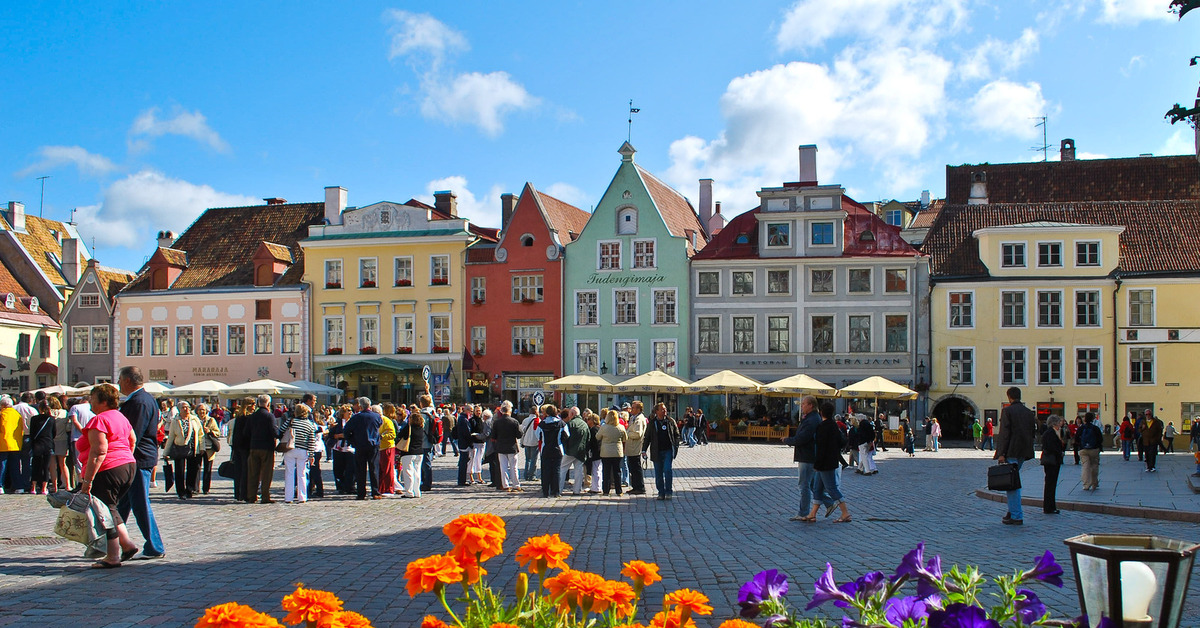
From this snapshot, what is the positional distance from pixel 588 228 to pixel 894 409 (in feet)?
48.3

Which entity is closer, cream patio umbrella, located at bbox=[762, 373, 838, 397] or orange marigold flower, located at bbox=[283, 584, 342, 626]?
orange marigold flower, located at bbox=[283, 584, 342, 626]

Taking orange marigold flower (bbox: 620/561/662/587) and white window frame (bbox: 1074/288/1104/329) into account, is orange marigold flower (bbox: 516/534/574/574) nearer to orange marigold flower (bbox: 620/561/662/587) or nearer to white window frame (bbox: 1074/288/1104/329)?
orange marigold flower (bbox: 620/561/662/587)

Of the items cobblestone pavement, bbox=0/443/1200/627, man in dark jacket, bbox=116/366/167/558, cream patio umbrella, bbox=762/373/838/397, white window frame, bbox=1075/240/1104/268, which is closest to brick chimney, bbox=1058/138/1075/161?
white window frame, bbox=1075/240/1104/268

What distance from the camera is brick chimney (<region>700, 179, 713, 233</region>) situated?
54.4 metres

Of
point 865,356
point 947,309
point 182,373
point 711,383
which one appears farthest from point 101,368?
point 947,309

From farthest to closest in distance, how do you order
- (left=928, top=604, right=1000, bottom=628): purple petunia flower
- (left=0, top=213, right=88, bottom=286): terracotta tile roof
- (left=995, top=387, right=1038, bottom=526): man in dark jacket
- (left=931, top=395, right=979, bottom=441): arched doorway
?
(left=0, top=213, right=88, bottom=286): terracotta tile roof
(left=931, top=395, right=979, bottom=441): arched doorway
(left=995, top=387, right=1038, bottom=526): man in dark jacket
(left=928, top=604, right=1000, bottom=628): purple petunia flower

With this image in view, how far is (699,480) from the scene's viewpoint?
2098 cm

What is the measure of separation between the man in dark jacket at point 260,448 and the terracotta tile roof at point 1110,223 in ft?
107

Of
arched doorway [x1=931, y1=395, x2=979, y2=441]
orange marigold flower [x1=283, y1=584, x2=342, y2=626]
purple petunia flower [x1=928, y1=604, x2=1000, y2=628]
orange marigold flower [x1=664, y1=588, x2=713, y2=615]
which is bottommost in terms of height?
arched doorway [x1=931, y1=395, x2=979, y2=441]

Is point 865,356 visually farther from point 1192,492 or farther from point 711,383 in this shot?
point 1192,492

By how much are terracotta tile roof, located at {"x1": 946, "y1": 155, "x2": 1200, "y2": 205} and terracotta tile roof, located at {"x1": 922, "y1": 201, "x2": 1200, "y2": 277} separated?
5891mm

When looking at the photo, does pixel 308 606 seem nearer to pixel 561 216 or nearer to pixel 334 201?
pixel 561 216

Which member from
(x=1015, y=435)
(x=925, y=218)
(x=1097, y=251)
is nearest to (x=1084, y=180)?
(x=925, y=218)

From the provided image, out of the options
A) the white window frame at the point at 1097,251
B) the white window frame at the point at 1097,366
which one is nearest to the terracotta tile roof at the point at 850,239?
the white window frame at the point at 1097,251
